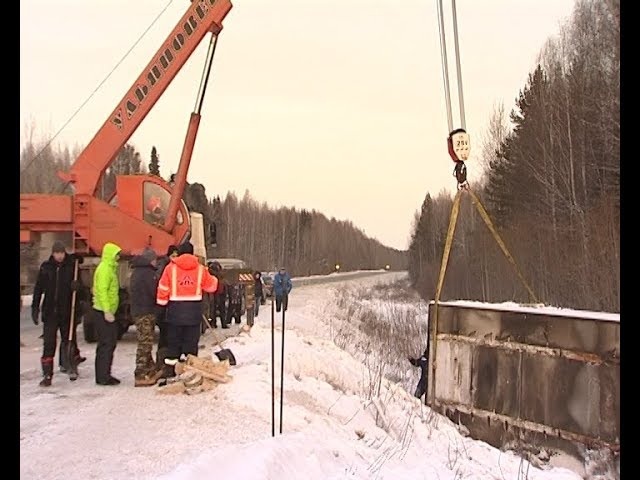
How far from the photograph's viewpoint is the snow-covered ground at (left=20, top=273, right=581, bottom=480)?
17.3 ft

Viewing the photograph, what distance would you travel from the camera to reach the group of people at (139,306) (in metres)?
8.13

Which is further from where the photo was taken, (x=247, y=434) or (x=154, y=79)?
(x=154, y=79)

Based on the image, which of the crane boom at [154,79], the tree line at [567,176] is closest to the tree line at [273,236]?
the tree line at [567,176]

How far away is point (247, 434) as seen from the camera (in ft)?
20.2

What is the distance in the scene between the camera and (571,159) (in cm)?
2478

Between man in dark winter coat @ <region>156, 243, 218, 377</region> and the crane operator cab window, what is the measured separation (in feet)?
13.8

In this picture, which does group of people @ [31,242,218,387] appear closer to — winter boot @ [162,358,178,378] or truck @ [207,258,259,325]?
winter boot @ [162,358,178,378]

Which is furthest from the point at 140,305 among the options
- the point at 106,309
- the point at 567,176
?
the point at 567,176

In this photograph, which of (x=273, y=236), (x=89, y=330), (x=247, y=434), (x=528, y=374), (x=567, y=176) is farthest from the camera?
(x=273, y=236)

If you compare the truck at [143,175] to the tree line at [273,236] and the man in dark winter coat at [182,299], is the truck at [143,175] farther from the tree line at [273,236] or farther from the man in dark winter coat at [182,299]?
the tree line at [273,236]

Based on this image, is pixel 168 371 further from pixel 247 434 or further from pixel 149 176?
pixel 149 176

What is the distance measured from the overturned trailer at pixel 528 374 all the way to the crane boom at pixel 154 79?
21.9 feet

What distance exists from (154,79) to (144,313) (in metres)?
5.56

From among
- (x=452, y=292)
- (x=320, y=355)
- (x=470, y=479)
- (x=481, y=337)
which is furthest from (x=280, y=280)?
(x=452, y=292)
